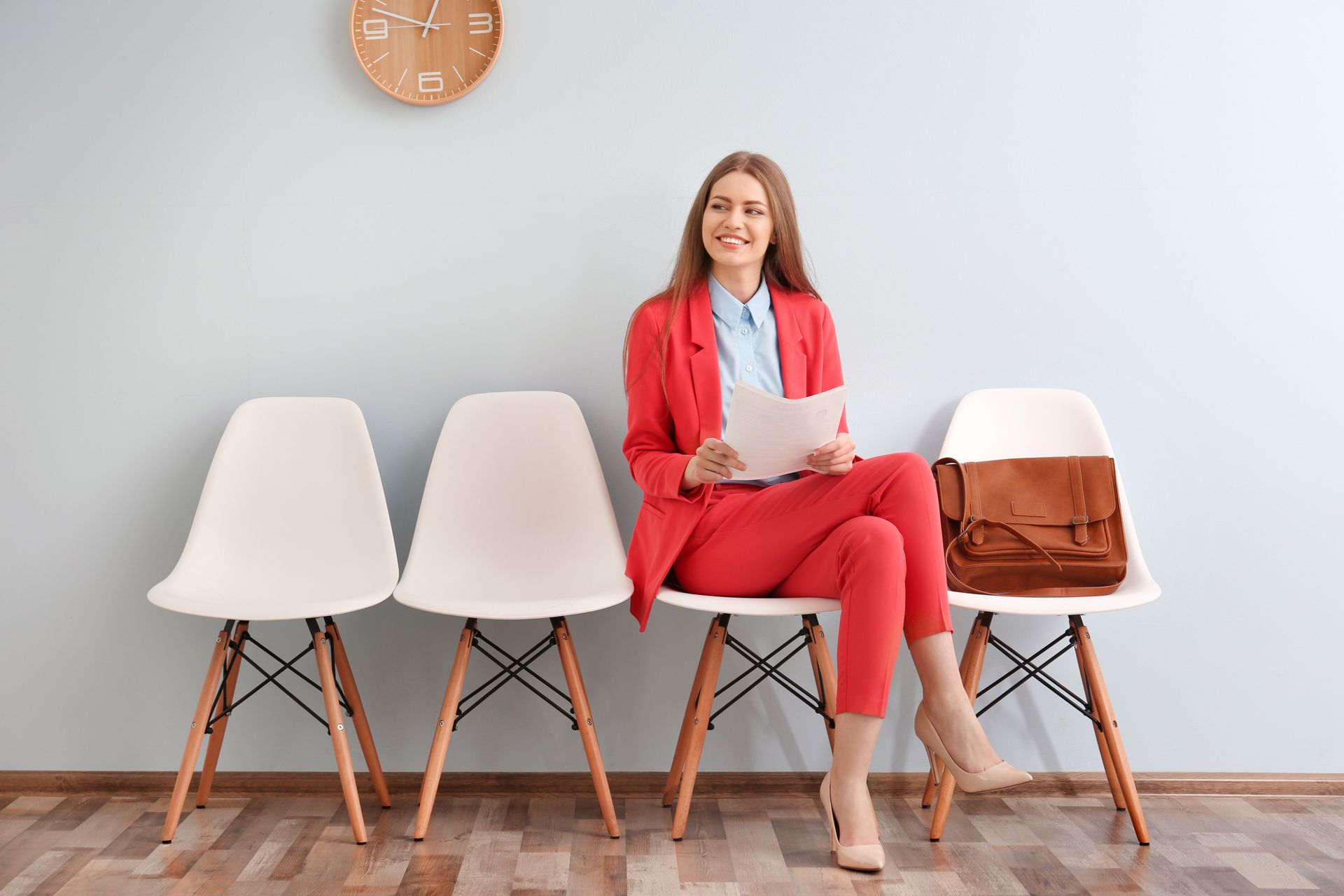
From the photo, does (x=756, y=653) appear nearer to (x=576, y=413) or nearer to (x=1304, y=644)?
(x=576, y=413)

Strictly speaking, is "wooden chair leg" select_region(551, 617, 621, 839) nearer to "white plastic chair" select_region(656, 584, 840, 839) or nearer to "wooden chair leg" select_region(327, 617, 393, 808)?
"white plastic chair" select_region(656, 584, 840, 839)

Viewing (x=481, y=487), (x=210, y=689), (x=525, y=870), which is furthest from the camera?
(x=481, y=487)

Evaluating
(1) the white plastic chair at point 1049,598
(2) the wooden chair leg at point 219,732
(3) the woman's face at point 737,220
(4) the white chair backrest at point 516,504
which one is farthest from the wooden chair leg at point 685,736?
(2) the wooden chair leg at point 219,732

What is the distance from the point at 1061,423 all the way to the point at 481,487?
127 centimetres

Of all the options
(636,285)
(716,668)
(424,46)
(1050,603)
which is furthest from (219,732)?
(1050,603)

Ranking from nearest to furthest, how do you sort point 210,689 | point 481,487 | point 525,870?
point 525,870 < point 210,689 < point 481,487

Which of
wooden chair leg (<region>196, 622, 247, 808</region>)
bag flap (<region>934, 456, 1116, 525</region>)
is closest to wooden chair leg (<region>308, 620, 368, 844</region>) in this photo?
wooden chair leg (<region>196, 622, 247, 808</region>)

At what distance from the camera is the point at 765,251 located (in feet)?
6.57

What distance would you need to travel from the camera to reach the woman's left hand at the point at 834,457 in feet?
5.58

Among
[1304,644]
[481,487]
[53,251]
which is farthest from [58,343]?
[1304,644]

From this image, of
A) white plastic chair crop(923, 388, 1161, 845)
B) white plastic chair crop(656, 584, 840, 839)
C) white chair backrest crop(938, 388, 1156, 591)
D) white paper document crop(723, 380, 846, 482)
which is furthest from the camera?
white chair backrest crop(938, 388, 1156, 591)

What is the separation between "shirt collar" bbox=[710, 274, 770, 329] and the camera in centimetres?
198

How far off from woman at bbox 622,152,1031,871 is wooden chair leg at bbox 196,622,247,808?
0.81 meters

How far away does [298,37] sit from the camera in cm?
217
